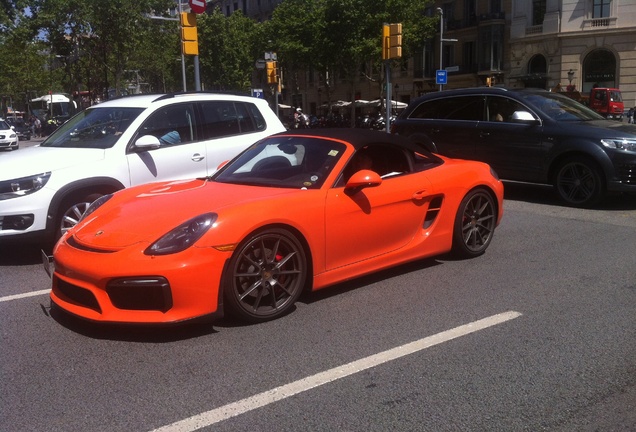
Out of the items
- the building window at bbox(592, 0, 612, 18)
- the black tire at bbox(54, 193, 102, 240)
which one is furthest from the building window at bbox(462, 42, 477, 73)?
the black tire at bbox(54, 193, 102, 240)

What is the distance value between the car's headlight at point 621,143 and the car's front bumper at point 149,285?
667 centimetres

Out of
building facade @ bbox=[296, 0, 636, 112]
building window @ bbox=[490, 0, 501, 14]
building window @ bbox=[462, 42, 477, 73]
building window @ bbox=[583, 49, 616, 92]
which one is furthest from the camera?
building window @ bbox=[462, 42, 477, 73]

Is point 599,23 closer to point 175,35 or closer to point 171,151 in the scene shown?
point 175,35

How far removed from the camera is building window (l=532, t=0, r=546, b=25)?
44.2 m

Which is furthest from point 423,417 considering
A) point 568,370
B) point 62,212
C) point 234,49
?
point 234,49

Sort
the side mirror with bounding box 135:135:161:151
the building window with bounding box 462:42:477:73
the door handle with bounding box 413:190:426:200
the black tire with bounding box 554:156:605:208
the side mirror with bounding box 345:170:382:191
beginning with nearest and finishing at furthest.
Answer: the side mirror with bounding box 345:170:382:191
the door handle with bounding box 413:190:426:200
the side mirror with bounding box 135:135:161:151
the black tire with bounding box 554:156:605:208
the building window with bounding box 462:42:477:73

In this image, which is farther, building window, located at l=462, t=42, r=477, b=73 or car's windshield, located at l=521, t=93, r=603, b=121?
building window, located at l=462, t=42, r=477, b=73

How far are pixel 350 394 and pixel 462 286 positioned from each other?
227 cm

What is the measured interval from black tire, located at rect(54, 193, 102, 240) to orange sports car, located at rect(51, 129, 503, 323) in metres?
1.34

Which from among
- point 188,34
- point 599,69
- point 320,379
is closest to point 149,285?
point 320,379

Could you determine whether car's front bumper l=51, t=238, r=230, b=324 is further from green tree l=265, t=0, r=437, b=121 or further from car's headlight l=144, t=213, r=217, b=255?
green tree l=265, t=0, r=437, b=121

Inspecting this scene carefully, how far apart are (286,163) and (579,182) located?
5615 mm

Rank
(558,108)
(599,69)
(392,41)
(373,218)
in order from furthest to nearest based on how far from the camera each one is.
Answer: (599,69) → (392,41) → (558,108) → (373,218)

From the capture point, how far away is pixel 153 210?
14.5 ft
